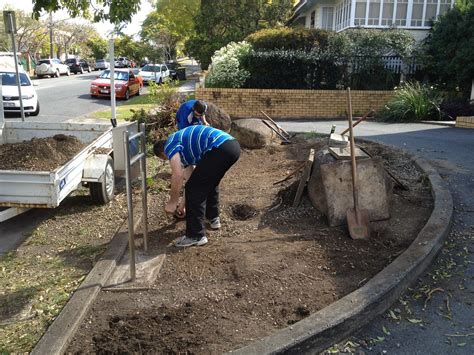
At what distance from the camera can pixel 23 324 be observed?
3508mm

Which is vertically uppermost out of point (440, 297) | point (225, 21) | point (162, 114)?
point (225, 21)

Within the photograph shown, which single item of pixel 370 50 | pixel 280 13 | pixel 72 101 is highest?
pixel 280 13

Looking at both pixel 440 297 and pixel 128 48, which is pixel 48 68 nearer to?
pixel 128 48

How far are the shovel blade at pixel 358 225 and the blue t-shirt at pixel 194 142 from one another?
152cm

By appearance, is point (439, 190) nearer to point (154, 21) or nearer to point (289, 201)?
point (289, 201)

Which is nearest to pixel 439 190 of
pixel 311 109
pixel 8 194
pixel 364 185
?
pixel 364 185

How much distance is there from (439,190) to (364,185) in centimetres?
136

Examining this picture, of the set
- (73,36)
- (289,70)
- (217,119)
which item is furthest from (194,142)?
(73,36)

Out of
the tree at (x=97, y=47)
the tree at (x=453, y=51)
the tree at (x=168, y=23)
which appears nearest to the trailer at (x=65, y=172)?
the tree at (x=453, y=51)

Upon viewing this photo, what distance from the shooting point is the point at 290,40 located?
15.3 m

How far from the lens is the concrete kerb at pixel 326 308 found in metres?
3.06

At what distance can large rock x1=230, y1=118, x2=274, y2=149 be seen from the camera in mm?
9773

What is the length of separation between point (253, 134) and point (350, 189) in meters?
4.79

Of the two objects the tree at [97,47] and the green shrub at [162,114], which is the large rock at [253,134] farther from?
the tree at [97,47]
